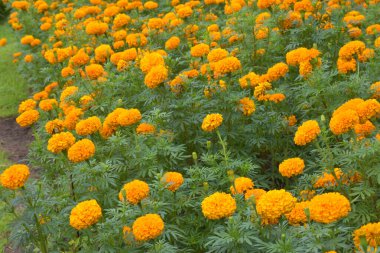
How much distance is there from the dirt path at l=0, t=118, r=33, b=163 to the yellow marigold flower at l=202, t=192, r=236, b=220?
158 inches

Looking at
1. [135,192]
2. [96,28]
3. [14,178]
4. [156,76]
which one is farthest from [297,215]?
[96,28]

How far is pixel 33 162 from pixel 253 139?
195 centimetres

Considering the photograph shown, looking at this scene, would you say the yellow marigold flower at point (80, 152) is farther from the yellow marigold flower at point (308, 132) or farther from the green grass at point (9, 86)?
the green grass at point (9, 86)

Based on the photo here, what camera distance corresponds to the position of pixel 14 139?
6.85 m

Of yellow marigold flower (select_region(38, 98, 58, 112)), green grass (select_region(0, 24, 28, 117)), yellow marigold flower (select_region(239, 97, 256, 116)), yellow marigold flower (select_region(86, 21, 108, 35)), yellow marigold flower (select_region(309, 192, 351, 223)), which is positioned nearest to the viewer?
yellow marigold flower (select_region(309, 192, 351, 223))

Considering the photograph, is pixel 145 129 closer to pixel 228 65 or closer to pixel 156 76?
pixel 156 76

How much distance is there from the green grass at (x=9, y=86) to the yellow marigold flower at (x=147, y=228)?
5530 mm

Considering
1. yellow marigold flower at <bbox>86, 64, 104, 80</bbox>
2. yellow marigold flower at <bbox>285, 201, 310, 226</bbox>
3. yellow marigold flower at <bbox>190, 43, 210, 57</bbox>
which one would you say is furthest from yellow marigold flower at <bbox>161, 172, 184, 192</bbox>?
yellow marigold flower at <bbox>86, 64, 104, 80</bbox>

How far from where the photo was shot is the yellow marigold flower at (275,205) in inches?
97.7

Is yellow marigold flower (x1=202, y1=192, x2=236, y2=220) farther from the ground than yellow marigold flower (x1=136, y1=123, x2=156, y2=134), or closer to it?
farther from the ground

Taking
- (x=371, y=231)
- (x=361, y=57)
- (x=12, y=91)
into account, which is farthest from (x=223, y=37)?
(x=12, y=91)

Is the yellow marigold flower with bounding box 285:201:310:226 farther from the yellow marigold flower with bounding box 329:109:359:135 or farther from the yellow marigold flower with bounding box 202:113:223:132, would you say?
the yellow marigold flower with bounding box 202:113:223:132

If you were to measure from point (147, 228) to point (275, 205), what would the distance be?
25.4 inches

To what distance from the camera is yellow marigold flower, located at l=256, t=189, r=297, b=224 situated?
248cm
